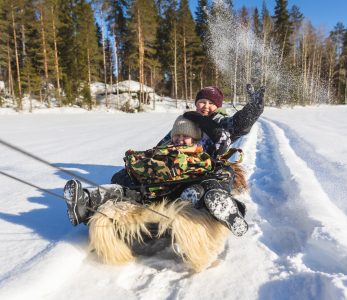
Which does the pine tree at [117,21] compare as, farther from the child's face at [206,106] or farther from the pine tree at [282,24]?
the child's face at [206,106]

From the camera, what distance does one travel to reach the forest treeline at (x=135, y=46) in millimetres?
22531

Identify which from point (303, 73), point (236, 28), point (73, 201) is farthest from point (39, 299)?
point (303, 73)

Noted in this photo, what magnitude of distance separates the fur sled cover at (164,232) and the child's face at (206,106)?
4.62 feet

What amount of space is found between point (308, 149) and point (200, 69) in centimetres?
2665

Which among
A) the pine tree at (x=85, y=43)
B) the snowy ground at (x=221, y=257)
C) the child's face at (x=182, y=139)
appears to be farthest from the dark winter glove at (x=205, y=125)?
the pine tree at (x=85, y=43)

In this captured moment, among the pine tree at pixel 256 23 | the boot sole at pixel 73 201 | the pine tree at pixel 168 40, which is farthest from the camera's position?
the pine tree at pixel 168 40

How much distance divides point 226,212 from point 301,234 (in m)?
0.61

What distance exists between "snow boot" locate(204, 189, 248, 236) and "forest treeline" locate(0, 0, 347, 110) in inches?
814

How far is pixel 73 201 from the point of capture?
1.85m

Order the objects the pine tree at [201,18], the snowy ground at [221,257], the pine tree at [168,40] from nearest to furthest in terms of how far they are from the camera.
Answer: the snowy ground at [221,257] < the pine tree at [168,40] < the pine tree at [201,18]

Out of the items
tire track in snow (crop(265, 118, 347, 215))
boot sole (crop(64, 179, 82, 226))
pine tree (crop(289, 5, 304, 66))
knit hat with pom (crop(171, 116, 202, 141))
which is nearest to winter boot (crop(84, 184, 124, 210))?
boot sole (crop(64, 179, 82, 226))

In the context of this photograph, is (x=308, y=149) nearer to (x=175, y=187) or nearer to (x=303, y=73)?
(x=175, y=187)

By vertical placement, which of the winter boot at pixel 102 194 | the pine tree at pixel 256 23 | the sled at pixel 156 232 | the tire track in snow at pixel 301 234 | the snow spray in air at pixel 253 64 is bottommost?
the tire track in snow at pixel 301 234

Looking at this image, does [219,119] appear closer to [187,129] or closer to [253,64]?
[187,129]
